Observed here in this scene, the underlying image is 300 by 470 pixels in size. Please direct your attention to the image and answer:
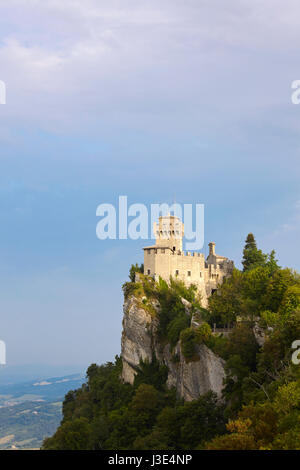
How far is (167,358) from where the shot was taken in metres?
74.5

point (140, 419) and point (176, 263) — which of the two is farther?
point (176, 263)

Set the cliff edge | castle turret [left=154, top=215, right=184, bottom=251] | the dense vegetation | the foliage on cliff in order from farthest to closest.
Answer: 1. castle turret [left=154, top=215, right=184, bottom=251]
2. the cliff edge
3. the foliage on cliff
4. the dense vegetation

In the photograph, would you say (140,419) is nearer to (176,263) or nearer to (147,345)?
(147,345)

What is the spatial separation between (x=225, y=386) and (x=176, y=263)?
22948 mm

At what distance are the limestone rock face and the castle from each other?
20.4ft

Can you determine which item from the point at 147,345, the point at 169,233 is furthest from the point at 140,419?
the point at 169,233

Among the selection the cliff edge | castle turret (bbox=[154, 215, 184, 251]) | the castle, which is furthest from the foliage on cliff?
castle turret (bbox=[154, 215, 184, 251])

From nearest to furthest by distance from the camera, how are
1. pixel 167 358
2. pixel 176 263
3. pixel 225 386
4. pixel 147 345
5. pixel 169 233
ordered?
pixel 225 386 < pixel 167 358 < pixel 147 345 < pixel 176 263 < pixel 169 233

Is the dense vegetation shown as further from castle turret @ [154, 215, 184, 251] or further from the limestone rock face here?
castle turret @ [154, 215, 184, 251]

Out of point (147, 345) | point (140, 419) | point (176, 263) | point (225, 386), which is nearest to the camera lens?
point (225, 386)

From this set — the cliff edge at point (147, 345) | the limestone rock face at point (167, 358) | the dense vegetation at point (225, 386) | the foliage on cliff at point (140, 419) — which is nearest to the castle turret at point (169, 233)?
the dense vegetation at point (225, 386)

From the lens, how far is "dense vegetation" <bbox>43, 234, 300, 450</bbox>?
144ft

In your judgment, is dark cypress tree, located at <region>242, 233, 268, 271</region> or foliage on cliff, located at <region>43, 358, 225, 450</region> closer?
foliage on cliff, located at <region>43, 358, 225, 450</region>
